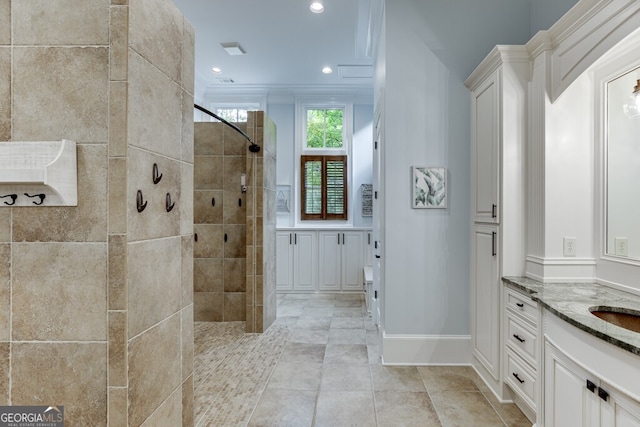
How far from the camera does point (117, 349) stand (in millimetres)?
1235

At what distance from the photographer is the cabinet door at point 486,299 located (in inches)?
101

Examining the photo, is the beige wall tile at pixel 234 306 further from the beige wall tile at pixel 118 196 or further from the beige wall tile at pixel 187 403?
the beige wall tile at pixel 118 196

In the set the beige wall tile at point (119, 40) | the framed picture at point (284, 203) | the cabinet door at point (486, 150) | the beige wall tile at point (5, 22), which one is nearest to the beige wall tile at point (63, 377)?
the beige wall tile at point (119, 40)

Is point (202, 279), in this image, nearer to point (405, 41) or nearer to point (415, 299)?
point (415, 299)

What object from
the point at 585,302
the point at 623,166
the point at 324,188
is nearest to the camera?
the point at 585,302

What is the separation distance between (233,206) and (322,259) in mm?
2073

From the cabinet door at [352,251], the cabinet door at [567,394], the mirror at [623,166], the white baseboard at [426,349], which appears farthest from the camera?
the cabinet door at [352,251]

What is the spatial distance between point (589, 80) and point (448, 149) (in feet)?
3.45

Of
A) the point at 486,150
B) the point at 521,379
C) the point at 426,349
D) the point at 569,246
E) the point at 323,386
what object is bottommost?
the point at 323,386

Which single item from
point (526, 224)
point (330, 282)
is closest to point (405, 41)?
point (526, 224)

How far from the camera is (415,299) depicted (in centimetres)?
309

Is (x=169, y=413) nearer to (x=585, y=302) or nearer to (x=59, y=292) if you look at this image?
(x=59, y=292)

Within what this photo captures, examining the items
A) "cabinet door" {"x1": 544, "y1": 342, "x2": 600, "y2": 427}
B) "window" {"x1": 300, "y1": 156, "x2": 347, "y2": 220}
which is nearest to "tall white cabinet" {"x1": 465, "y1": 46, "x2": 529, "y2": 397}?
"cabinet door" {"x1": 544, "y1": 342, "x2": 600, "y2": 427}

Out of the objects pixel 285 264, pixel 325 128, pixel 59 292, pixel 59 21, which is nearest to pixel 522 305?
pixel 59 292
